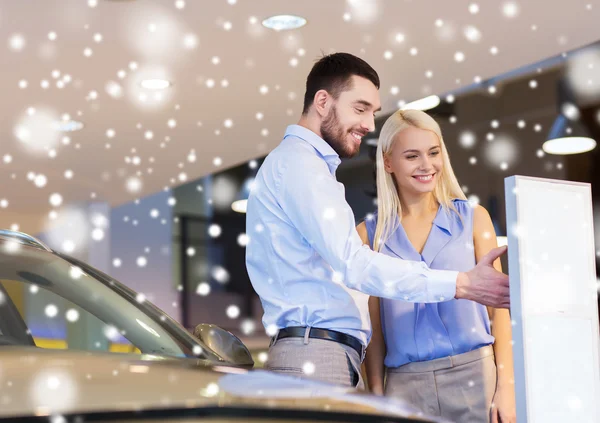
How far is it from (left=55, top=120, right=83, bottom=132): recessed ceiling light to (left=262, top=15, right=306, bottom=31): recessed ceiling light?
251 centimetres

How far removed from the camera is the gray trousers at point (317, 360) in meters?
1.74

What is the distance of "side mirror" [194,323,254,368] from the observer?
1.64m

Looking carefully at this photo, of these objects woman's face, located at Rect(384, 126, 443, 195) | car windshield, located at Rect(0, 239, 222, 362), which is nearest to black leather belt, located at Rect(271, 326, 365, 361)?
car windshield, located at Rect(0, 239, 222, 362)

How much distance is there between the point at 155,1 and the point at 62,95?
1789mm

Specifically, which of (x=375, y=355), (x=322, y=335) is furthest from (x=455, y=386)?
(x=322, y=335)

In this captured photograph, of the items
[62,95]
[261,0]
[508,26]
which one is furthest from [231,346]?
[62,95]

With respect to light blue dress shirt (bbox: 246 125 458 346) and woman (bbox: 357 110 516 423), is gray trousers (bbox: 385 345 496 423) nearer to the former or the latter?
woman (bbox: 357 110 516 423)

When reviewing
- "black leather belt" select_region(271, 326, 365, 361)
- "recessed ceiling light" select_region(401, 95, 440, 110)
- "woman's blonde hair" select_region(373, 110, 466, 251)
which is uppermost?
"recessed ceiling light" select_region(401, 95, 440, 110)

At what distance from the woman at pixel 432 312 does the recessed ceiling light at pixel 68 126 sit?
426cm

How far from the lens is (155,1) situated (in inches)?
145

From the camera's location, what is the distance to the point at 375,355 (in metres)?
2.08

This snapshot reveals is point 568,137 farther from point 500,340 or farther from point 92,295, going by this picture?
point 92,295

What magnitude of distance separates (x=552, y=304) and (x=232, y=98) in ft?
13.2

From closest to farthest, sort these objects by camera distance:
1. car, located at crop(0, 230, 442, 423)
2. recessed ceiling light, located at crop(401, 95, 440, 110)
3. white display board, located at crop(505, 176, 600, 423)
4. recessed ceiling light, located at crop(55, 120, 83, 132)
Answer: car, located at crop(0, 230, 442, 423)
white display board, located at crop(505, 176, 600, 423)
recessed ceiling light, located at crop(401, 95, 440, 110)
recessed ceiling light, located at crop(55, 120, 83, 132)
